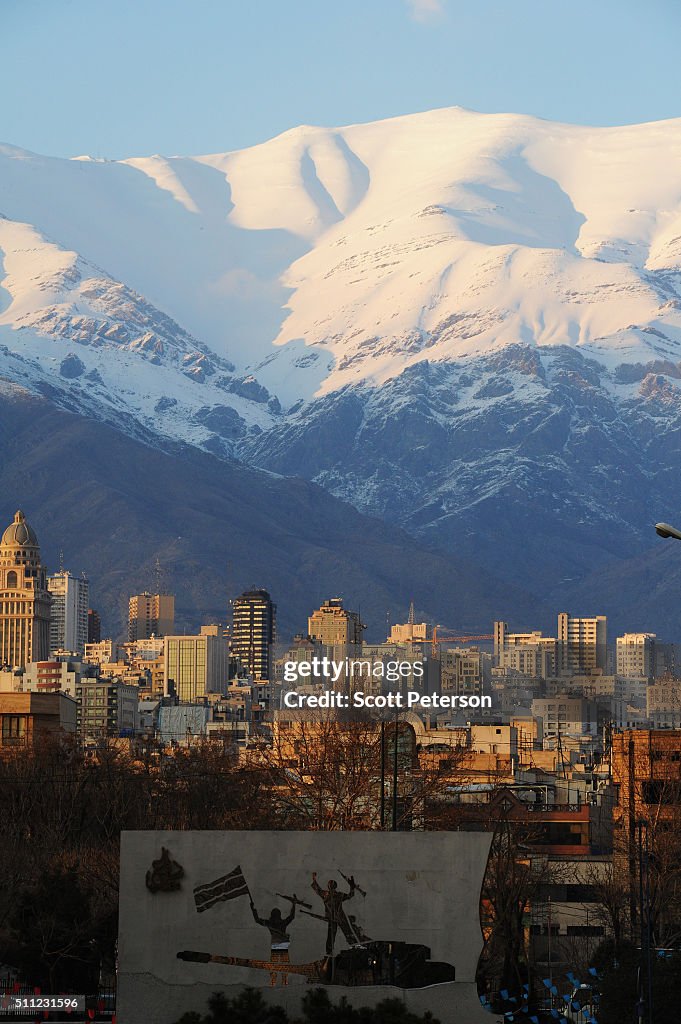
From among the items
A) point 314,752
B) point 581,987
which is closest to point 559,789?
point 314,752

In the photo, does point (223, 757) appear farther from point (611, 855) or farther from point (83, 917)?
point (83, 917)

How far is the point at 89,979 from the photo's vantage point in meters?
77.4

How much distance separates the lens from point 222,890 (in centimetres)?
6266

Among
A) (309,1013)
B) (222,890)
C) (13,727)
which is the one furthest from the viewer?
(13,727)

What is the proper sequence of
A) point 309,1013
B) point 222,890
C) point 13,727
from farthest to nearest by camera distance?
point 13,727
point 222,890
point 309,1013

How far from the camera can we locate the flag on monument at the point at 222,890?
62.6 m

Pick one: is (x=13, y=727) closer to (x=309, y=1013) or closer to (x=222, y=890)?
(x=222, y=890)

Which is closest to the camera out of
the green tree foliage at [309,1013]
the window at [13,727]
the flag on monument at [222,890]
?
the green tree foliage at [309,1013]

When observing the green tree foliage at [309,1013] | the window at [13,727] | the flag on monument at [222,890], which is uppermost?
the window at [13,727]

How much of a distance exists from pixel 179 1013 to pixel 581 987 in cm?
2065

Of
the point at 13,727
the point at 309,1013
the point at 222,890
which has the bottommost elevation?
the point at 309,1013

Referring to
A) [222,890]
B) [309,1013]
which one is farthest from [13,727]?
[309,1013]

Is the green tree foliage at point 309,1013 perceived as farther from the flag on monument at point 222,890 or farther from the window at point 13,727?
the window at point 13,727

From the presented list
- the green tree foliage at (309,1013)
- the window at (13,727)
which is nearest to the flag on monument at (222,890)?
the green tree foliage at (309,1013)
